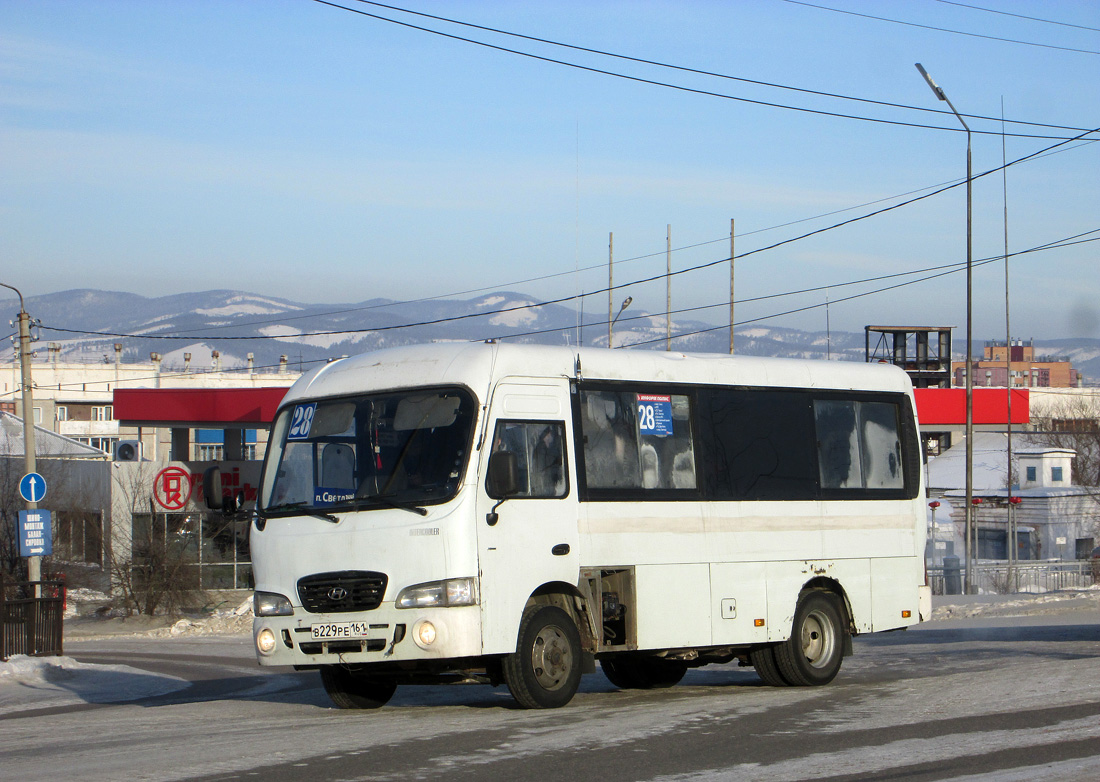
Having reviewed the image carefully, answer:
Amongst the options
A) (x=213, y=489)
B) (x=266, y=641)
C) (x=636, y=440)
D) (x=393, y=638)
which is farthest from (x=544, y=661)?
(x=213, y=489)

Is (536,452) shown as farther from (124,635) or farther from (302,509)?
(124,635)

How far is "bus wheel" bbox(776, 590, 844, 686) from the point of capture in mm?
12656

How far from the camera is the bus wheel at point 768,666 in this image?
41.8 feet

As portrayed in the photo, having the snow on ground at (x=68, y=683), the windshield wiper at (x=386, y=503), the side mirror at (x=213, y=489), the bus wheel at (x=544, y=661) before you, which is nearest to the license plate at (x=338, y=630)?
the windshield wiper at (x=386, y=503)

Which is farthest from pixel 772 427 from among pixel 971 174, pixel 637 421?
pixel 971 174

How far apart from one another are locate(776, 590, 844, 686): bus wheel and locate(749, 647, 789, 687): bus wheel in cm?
5

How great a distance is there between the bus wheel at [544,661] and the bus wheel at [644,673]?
2372 millimetres

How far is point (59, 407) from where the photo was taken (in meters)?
121

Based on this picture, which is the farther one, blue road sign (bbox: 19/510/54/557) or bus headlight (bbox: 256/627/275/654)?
blue road sign (bbox: 19/510/54/557)

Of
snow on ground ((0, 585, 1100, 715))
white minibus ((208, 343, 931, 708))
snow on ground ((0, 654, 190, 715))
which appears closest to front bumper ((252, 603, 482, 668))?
white minibus ((208, 343, 931, 708))

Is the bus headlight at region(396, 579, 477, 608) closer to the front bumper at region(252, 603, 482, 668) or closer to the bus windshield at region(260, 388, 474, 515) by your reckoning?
the front bumper at region(252, 603, 482, 668)

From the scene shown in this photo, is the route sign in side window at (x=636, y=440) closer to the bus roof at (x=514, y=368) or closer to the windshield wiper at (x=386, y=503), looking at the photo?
the bus roof at (x=514, y=368)

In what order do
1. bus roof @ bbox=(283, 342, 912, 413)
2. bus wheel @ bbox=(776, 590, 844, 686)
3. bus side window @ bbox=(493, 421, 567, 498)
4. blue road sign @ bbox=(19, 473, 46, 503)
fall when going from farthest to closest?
blue road sign @ bbox=(19, 473, 46, 503) < bus wheel @ bbox=(776, 590, 844, 686) < bus roof @ bbox=(283, 342, 912, 413) < bus side window @ bbox=(493, 421, 567, 498)

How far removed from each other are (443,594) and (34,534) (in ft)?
52.8
